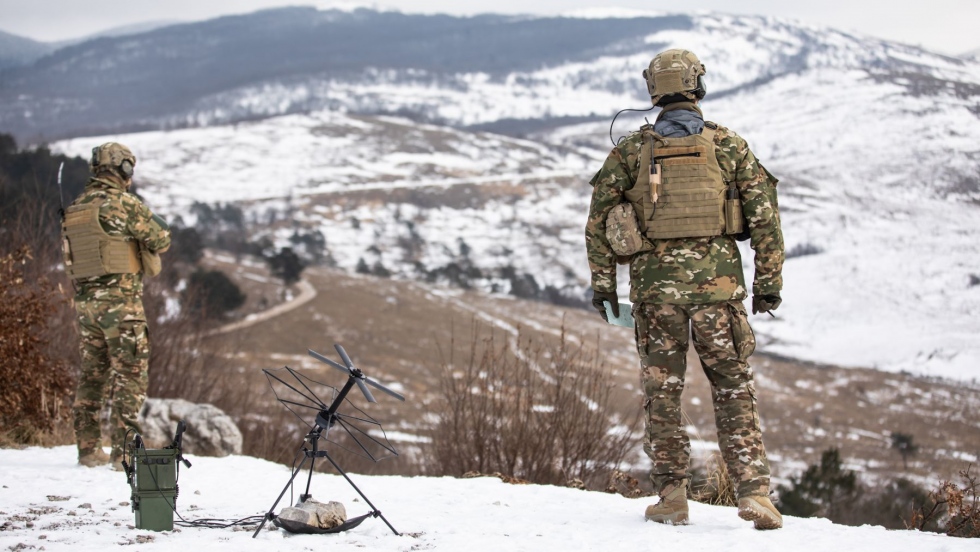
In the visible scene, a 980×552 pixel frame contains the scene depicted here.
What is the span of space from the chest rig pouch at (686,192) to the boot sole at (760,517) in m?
1.40

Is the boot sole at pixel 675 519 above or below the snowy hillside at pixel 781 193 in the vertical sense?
above

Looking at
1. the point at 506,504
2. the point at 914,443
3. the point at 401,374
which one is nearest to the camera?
the point at 506,504

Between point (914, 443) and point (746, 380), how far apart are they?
110ft

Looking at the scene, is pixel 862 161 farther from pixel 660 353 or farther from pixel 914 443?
pixel 660 353

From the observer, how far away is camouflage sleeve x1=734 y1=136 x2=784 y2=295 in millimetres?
4660

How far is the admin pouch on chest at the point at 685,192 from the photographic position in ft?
15.2

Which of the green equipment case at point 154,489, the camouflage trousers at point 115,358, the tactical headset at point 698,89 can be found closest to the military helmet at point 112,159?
the camouflage trousers at point 115,358

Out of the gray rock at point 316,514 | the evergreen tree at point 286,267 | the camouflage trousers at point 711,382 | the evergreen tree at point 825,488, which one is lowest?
the evergreen tree at point 286,267

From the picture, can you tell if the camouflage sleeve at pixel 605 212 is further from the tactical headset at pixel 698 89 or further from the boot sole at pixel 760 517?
the boot sole at pixel 760 517

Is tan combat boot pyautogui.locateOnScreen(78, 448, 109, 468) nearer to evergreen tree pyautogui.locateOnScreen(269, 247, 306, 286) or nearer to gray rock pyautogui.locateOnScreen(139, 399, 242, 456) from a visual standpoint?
gray rock pyautogui.locateOnScreen(139, 399, 242, 456)

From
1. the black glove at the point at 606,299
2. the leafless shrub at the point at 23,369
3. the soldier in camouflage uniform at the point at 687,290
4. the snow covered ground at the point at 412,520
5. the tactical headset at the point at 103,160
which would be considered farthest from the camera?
the leafless shrub at the point at 23,369

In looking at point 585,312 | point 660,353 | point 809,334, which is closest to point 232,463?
point 660,353

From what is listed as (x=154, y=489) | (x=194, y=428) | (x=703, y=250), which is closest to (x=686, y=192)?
(x=703, y=250)

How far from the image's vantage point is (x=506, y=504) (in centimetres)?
559
